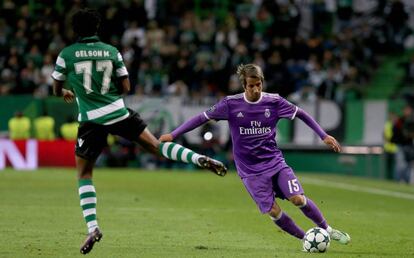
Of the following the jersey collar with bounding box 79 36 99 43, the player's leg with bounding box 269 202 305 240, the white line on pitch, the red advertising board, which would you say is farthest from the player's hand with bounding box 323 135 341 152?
the red advertising board

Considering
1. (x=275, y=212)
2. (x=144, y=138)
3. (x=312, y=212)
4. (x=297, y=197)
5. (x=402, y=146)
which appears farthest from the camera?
(x=402, y=146)

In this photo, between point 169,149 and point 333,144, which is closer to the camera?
point 169,149

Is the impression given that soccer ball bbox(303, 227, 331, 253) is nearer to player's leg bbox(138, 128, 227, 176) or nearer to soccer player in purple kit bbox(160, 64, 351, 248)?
soccer player in purple kit bbox(160, 64, 351, 248)

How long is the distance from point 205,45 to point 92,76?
2174cm

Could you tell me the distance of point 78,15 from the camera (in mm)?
10148

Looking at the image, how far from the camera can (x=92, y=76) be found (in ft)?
33.4

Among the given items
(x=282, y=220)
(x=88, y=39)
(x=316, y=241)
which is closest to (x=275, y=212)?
(x=282, y=220)

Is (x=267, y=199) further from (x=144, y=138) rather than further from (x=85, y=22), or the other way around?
(x=85, y=22)

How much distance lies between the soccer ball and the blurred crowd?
63.3 feet

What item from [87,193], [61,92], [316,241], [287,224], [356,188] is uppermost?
[61,92]

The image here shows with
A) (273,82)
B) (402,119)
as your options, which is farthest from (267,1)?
(402,119)

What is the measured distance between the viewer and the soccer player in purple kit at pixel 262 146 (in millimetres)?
10867

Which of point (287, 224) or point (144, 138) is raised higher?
point (144, 138)

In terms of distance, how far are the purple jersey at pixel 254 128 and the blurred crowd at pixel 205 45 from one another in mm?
18566
